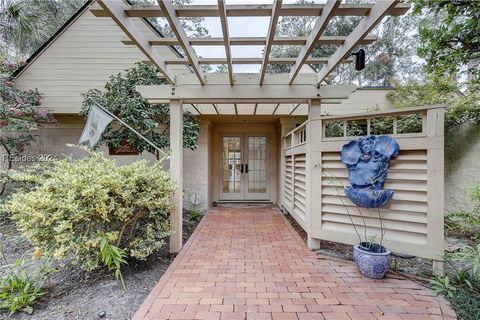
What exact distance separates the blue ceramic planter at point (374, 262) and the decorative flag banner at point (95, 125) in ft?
12.5

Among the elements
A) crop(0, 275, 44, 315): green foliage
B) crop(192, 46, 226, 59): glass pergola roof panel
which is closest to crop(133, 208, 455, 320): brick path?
crop(0, 275, 44, 315): green foliage

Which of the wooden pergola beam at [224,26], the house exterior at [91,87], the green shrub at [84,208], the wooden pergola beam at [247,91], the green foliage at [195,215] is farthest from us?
the house exterior at [91,87]

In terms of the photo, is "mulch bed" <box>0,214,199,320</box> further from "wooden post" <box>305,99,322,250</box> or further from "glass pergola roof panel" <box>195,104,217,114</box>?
"glass pergola roof panel" <box>195,104,217,114</box>

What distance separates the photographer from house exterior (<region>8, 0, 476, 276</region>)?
288 centimetres

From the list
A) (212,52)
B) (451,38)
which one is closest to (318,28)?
(212,52)

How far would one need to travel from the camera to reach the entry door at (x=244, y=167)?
26.3ft

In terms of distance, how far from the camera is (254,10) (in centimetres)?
223

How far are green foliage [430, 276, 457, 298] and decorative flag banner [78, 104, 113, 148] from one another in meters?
4.47

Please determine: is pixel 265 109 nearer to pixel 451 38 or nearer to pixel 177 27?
pixel 451 38

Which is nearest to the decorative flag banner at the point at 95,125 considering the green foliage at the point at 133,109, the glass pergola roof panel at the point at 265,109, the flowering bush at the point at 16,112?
the green foliage at the point at 133,109

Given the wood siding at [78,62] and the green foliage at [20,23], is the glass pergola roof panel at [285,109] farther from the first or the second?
the green foliage at [20,23]

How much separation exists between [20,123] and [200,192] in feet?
14.3

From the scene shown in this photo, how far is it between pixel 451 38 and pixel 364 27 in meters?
2.24

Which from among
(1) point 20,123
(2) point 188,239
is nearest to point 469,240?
(2) point 188,239
